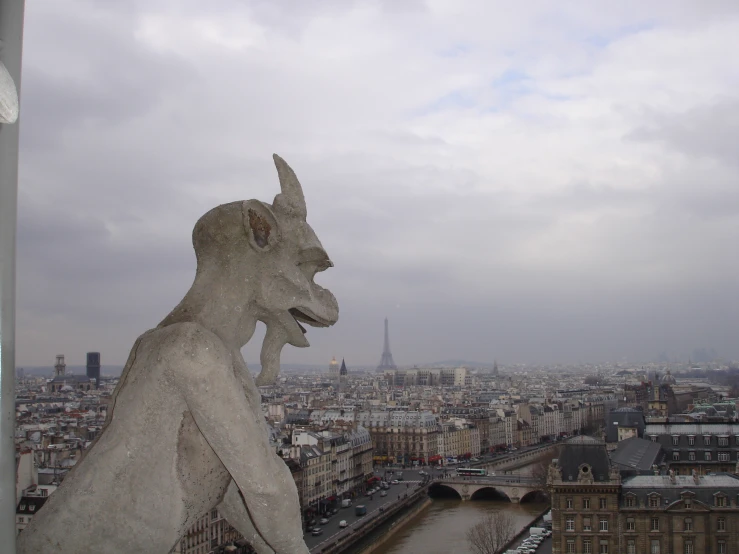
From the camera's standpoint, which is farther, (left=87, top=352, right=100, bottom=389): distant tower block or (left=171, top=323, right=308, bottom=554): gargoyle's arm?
(left=87, top=352, right=100, bottom=389): distant tower block

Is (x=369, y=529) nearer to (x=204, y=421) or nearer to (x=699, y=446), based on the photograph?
(x=699, y=446)

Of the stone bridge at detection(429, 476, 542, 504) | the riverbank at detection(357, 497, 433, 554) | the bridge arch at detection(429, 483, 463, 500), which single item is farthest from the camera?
the bridge arch at detection(429, 483, 463, 500)

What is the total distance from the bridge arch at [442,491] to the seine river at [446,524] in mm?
760

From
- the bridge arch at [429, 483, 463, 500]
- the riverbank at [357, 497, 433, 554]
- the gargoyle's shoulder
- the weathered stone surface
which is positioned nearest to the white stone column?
the weathered stone surface

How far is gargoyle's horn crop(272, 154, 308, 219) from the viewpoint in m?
2.30

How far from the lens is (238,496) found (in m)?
2.29

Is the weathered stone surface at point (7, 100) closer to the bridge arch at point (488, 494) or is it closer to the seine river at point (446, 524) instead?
the seine river at point (446, 524)

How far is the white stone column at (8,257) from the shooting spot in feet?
4.97

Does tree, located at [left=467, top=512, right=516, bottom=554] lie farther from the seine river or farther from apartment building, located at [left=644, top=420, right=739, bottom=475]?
apartment building, located at [left=644, top=420, right=739, bottom=475]

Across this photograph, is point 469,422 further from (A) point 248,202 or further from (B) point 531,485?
(A) point 248,202

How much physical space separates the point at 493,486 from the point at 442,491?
3903mm

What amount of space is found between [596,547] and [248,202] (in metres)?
22.4

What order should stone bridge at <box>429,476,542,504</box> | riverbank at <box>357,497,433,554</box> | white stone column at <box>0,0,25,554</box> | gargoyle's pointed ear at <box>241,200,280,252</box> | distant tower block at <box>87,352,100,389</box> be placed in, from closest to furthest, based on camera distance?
white stone column at <box>0,0,25,554</box> → gargoyle's pointed ear at <box>241,200,280,252</box> → riverbank at <box>357,497,433,554</box> → stone bridge at <box>429,476,542,504</box> → distant tower block at <box>87,352,100,389</box>

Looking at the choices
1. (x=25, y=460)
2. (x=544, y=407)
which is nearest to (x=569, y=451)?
(x=25, y=460)
